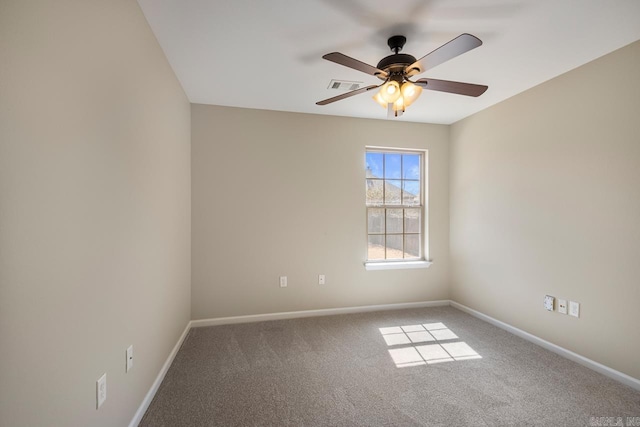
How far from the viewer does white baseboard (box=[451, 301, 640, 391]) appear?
213 centimetres

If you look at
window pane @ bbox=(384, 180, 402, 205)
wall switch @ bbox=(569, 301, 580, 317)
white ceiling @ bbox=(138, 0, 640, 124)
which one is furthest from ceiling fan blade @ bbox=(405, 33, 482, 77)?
wall switch @ bbox=(569, 301, 580, 317)

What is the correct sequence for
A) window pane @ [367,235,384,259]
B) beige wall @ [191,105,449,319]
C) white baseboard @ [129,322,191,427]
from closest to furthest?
white baseboard @ [129,322,191,427]
beige wall @ [191,105,449,319]
window pane @ [367,235,384,259]

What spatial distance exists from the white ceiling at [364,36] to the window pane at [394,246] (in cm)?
207

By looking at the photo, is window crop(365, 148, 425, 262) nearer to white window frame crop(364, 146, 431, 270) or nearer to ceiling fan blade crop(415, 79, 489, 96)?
white window frame crop(364, 146, 431, 270)

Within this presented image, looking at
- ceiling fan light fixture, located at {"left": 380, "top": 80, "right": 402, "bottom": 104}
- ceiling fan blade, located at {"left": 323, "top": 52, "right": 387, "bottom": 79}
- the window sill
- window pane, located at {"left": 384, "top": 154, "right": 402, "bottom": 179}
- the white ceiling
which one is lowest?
the window sill

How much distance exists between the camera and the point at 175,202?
8.50ft

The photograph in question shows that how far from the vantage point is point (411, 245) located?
13.2ft

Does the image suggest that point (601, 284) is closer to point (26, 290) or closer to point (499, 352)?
point (499, 352)

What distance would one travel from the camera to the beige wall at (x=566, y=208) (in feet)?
7.06

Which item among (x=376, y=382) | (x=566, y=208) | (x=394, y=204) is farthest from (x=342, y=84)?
(x=376, y=382)

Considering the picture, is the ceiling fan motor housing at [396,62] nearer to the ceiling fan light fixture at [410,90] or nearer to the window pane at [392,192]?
the ceiling fan light fixture at [410,90]

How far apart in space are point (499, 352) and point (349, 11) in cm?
311

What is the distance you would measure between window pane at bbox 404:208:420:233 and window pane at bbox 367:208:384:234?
0.38 meters

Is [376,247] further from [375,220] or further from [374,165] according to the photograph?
[374,165]
